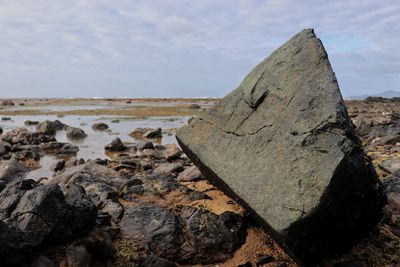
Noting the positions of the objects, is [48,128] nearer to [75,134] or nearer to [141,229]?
[75,134]

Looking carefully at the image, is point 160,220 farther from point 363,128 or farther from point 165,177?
point 363,128

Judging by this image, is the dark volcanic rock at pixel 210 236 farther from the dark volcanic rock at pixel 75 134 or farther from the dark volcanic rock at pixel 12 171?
the dark volcanic rock at pixel 75 134

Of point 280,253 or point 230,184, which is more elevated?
point 230,184

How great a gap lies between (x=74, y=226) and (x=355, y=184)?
14.7ft

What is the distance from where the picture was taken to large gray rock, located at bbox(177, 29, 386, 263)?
6.42m

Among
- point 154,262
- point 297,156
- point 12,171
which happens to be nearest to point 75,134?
point 12,171

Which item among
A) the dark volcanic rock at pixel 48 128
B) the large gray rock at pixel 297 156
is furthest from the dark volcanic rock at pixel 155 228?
the dark volcanic rock at pixel 48 128

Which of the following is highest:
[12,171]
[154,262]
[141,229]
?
[141,229]

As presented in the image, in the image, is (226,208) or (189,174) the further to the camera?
(189,174)

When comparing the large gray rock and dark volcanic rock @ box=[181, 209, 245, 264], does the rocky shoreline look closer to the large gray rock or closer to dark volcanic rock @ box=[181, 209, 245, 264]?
dark volcanic rock @ box=[181, 209, 245, 264]

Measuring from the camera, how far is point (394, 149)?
1517 centimetres

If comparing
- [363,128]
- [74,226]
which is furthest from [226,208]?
[363,128]

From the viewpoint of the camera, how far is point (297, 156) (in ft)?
22.6

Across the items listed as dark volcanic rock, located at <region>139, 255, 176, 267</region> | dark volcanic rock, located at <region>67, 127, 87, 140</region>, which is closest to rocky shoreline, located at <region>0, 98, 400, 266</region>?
dark volcanic rock, located at <region>139, 255, 176, 267</region>
